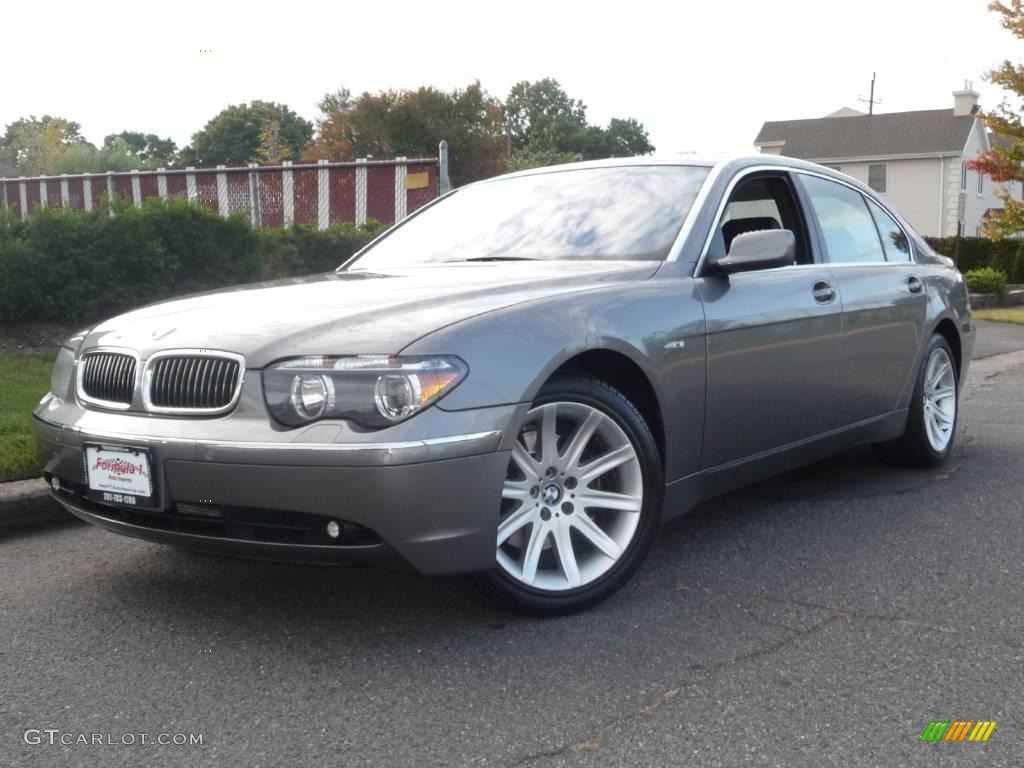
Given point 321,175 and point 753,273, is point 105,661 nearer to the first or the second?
point 753,273

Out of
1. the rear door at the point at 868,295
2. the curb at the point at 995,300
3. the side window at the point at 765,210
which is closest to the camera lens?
the side window at the point at 765,210

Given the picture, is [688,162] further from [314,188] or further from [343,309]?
[314,188]

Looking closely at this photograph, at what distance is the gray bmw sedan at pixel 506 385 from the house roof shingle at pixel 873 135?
49.2 meters

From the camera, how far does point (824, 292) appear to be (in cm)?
484

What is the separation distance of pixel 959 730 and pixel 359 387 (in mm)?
1746

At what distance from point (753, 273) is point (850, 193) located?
4.68 ft

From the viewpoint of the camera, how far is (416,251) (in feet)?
16.1

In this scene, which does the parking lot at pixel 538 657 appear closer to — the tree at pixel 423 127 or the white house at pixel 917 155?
the white house at pixel 917 155

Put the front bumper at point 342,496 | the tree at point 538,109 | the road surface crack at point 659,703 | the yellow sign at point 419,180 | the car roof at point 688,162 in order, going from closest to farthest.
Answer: the road surface crack at point 659,703 → the front bumper at point 342,496 → the car roof at point 688,162 → the yellow sign at point 419,180 → the tree at point 538,109

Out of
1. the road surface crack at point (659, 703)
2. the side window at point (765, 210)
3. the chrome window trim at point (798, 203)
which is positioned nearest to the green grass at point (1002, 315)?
the chrome window trim at point (798, 203)

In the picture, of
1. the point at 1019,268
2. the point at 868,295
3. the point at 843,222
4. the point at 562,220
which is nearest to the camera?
the point at 562,220

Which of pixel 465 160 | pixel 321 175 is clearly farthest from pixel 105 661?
pixel 465 160

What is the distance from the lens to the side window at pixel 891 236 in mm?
5727

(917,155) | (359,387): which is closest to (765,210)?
(359,387)
